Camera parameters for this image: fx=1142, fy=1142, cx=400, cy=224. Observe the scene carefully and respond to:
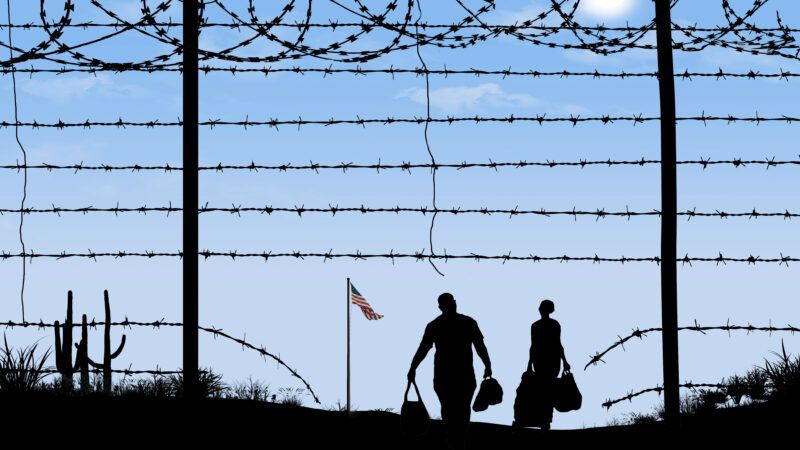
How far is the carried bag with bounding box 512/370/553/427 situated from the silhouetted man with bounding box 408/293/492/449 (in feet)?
2.87

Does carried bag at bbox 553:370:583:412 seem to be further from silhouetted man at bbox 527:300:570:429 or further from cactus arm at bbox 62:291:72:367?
cactus arm at bbox 62:291:72:367

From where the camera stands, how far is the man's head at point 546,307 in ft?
32.5

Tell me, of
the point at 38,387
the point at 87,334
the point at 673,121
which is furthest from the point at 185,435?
the point at 673,121

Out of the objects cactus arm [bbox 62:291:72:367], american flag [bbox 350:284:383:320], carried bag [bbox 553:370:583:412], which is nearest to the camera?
carried bag [bbox 553:370:583:412]

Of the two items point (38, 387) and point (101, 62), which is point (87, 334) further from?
point (101, 62)

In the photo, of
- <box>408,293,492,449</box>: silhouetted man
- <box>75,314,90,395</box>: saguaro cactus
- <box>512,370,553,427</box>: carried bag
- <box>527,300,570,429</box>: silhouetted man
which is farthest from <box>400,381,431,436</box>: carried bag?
<box>75,314,90,395</box>: saguaro cactus

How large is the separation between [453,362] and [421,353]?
0.27 m

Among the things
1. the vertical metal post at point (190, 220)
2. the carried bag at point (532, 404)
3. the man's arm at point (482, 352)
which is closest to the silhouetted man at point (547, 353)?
the carried bag at point (532, 404)

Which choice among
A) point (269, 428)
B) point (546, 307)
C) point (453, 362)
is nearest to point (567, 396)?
point (546, 307)

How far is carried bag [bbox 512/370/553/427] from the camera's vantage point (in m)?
9.57

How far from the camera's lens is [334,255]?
878 cm

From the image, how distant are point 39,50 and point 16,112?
0.72 m

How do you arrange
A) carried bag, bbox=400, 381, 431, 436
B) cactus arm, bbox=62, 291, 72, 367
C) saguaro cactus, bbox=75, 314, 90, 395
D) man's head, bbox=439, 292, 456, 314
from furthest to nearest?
saguaro cactus, bbox=75, 314, 90, 395, cactus arm, bbox=62, 291, 72, 367, man's head, bbox=439, 292, 456, 314, carried bag, bbox=400, 381, 431, 436

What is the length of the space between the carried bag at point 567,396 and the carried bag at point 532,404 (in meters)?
0.13
